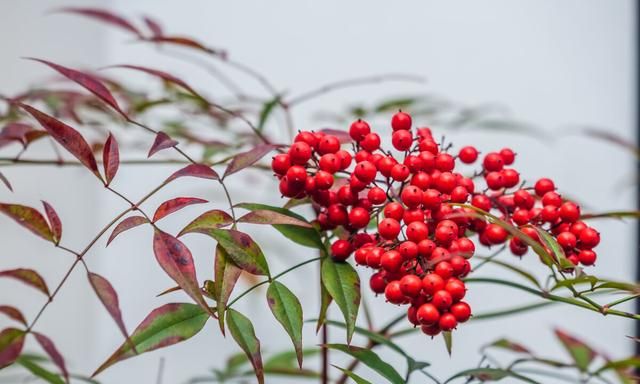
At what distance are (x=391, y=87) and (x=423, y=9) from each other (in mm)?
126

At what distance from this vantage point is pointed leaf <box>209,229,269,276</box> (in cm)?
32

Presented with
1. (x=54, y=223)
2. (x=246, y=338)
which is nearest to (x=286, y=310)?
(x=246, y=338)

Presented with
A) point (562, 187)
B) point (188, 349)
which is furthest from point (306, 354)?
point (562, 187)

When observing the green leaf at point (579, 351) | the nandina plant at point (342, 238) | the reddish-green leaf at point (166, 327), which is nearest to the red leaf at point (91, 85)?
the nandina plant at point (342, 238)

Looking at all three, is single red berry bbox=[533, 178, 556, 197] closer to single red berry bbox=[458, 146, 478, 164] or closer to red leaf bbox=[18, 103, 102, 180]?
single red berry bbox=[458, 146, 478, 164]

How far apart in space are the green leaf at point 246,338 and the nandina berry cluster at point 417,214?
63 mm

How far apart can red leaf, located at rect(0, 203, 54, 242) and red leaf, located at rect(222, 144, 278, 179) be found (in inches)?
3.7

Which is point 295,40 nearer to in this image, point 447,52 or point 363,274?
point 447,52

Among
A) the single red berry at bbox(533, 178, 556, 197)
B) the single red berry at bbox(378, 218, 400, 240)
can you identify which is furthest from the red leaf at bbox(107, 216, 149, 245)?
the single red berry at bbox(533, 178, 556, 197)

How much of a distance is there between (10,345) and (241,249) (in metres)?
0.11

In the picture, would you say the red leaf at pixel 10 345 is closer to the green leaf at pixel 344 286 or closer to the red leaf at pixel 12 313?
the red leaf at pixel 12 313

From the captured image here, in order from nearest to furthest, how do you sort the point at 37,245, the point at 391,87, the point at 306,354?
1. the point at 306,354
2. the point at 37,245
3. the point at 391,87

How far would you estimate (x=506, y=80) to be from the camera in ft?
3.20

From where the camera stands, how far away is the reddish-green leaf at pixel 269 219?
330 mm
